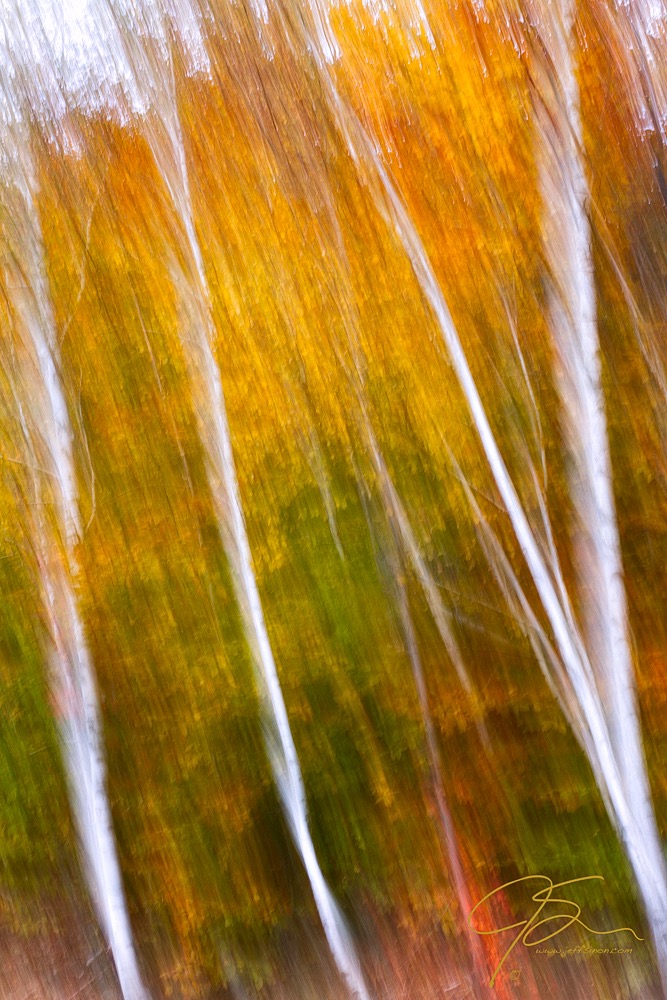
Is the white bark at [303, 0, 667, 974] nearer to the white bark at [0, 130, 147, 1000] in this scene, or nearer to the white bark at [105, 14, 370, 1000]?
the white bark at [105, 14, 370, 1000]

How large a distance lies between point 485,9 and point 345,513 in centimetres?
181

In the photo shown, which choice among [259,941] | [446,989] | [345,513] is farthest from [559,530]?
[259,941]

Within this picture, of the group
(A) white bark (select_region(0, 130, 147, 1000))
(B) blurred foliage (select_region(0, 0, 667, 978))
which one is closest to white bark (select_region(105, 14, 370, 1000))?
(B) blurred foliage (select_region(0, 0, 667, 978))

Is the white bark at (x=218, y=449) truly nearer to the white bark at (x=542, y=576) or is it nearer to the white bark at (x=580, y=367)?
the white bark at (x=542, y=576)

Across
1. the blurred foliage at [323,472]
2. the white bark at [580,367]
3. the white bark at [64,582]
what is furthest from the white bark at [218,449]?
the white bark at [580,367]

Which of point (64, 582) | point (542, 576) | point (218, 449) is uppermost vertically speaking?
point (218, 449)

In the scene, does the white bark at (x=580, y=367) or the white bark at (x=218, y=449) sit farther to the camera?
the white bark at (x=218, y=449)

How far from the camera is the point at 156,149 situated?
2.45 meters

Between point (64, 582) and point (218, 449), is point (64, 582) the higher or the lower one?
the lower one

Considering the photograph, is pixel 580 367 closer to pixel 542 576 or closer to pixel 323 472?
pixel 542 576

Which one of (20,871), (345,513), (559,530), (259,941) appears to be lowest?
(259,941)

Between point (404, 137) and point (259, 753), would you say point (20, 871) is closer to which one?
point (259, 753)

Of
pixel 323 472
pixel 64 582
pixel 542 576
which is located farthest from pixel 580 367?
pixel 64 582

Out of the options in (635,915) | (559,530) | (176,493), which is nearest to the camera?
(635,915)
